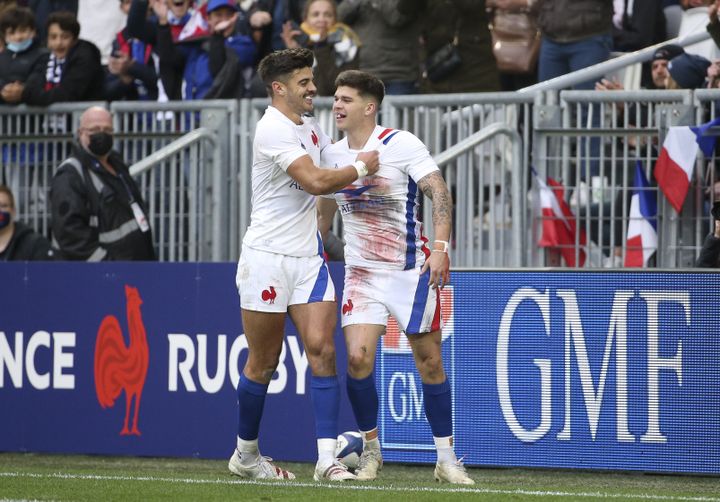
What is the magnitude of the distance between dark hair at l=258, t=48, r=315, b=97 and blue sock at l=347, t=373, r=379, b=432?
1.79 metres

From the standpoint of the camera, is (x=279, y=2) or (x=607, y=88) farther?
(x=279, y=2)

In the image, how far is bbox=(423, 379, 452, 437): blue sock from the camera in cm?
845

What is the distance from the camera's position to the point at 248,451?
28.6ft

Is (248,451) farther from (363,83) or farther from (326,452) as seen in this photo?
(363,83)

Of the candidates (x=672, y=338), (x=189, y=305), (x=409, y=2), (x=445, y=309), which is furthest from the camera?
(x=409, y=2)

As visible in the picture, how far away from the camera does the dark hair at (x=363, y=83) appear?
848cm

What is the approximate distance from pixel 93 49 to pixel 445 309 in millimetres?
5130

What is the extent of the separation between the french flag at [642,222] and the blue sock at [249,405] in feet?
10.4

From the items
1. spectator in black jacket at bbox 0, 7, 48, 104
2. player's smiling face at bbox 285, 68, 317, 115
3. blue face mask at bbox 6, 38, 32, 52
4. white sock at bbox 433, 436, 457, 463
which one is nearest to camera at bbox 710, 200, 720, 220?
white sock at bbox 433, 436, 457, 463

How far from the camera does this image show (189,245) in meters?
11.8

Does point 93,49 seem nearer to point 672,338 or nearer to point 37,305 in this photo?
point 37,305

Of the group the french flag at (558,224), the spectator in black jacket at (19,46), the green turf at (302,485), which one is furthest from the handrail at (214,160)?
the french flag at (558,224)

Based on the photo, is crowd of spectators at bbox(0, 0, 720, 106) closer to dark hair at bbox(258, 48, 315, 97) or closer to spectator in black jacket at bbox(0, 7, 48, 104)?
spectator in black jacket at bbox(0, 7, 48, 104)

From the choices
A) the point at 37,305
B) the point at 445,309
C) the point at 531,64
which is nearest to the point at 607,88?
the point at 531,64
